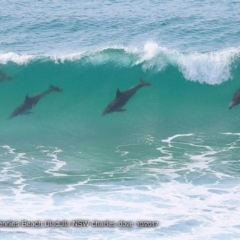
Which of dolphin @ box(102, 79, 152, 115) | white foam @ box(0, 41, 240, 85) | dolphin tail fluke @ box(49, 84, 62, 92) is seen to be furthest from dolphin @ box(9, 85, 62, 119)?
white foam @ box(0, 41, 240, 85)

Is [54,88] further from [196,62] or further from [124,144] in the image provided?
[124,144]

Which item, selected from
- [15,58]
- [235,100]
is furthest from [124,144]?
[15,58]

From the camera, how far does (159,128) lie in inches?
946

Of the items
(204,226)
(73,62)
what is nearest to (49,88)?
(73,62)

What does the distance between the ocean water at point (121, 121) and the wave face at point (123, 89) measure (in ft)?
0.13

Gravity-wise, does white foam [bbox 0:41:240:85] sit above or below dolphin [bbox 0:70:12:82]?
above

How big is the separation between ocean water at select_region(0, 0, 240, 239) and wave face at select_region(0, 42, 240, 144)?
0.04 m

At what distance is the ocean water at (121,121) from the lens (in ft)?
57.2

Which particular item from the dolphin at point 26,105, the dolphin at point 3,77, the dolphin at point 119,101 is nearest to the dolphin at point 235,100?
the dolphin at point 119,101

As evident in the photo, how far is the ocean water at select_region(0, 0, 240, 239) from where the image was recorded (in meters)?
17.4

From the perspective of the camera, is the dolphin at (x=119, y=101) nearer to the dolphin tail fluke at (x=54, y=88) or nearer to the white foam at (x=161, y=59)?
the dolphin tail fluke at (x=54, y=88)

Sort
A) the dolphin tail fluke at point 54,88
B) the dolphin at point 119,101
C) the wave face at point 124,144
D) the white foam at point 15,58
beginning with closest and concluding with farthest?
the wave face at point 124,144
the dolphin at point 119,101
the dolphin tail fluke at point 54,88
the white foam at point 15,58

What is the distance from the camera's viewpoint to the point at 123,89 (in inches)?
1052

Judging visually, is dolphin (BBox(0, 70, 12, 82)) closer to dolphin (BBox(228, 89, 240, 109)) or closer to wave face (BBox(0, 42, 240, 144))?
wave face (BBox(0, 42, 240, 144))
